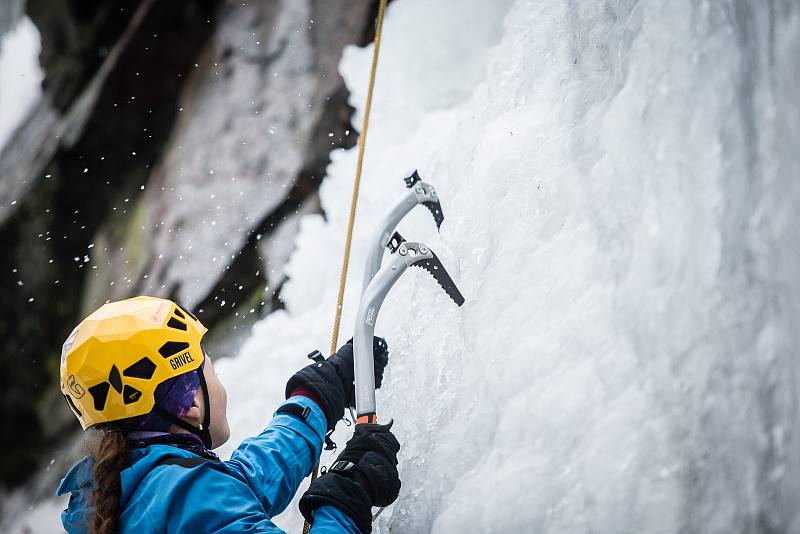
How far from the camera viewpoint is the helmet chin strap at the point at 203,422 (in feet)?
5.20

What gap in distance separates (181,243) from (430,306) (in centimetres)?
254

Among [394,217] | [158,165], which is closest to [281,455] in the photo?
[394,217]

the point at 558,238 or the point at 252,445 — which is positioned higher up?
the point at 558,238

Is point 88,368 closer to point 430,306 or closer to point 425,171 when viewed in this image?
point 430,306

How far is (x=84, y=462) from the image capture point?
57.2 inches

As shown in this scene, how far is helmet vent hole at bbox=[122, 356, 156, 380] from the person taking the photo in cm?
154

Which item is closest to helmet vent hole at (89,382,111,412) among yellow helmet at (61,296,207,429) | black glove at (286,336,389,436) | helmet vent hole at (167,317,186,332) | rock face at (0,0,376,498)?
yellow helmet at (61,296,207,429)

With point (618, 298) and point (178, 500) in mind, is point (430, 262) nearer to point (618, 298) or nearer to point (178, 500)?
point (618, 298)

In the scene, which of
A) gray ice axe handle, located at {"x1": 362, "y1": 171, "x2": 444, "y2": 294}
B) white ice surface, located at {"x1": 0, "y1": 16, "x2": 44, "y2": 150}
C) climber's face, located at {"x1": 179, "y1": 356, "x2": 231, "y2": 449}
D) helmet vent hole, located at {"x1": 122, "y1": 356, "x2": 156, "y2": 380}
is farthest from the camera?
white ice surface, located at {"x1": 0, "y1": 16, "x2": 44, "y2": 150}

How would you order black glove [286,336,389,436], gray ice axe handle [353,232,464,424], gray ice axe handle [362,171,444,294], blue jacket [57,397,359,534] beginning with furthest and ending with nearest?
1. gray ice axe handle [362,171,444,294]
2. black glove [286,336,389,436]
3. gray ice axe handle [353,232,464,424]
4. blue jacket [57,397,359,534]

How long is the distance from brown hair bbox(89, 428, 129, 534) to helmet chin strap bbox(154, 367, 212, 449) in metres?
0.13

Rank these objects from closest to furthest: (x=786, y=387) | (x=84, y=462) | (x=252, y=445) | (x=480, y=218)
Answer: (x=786, y=387) → (x=84, y=462) → (x=252, y=445) → (x=480, y=218)

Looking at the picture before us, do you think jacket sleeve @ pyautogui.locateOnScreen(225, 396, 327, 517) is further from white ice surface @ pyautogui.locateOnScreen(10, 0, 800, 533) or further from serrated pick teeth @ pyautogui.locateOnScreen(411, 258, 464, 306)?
serrated pick teeth @ pyautogui.locateOnScreen(411, 258, 464, 306)

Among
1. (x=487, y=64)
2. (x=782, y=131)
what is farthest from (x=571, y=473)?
(x=487, y=64)
